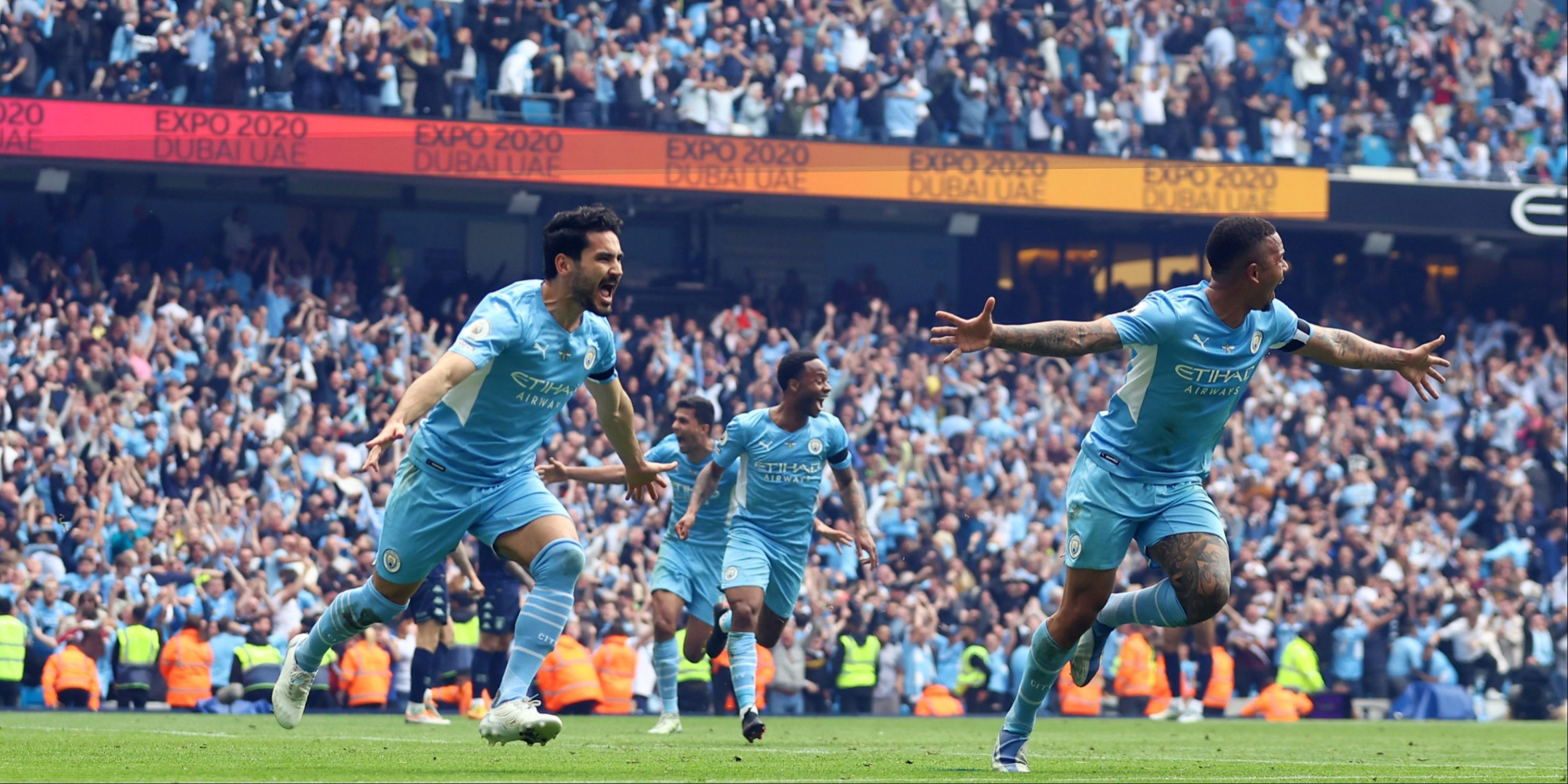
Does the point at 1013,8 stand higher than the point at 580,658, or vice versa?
the point at 1013,8

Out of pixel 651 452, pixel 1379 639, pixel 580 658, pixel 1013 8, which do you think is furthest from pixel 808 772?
pixel 1013 8

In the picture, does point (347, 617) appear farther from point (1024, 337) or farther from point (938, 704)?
point (938, 704)

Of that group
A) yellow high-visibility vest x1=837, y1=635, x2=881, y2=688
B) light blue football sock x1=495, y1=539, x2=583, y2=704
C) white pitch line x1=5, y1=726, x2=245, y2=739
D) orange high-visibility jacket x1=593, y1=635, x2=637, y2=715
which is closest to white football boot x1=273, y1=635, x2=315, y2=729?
light blue football sock x1=495, y1=539, x2=583, y2=704

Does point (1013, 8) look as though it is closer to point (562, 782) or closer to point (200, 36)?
point (200, 36)

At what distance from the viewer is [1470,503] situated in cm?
2786

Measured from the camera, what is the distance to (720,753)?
35.6 feet

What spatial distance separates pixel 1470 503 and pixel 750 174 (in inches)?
457

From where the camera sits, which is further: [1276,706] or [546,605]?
[1276,706]

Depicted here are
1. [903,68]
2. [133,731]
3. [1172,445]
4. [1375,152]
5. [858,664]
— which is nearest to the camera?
[1172,445]

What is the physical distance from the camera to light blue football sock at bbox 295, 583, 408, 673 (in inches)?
356

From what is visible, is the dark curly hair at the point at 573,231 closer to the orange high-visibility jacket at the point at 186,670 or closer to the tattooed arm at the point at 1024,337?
the tattooed arm at the point at 1024,337

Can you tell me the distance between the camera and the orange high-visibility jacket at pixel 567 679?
18.8 m

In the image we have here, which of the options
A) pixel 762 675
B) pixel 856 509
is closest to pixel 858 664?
pixel 762 675

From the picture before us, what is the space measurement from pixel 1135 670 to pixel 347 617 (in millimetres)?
14591
